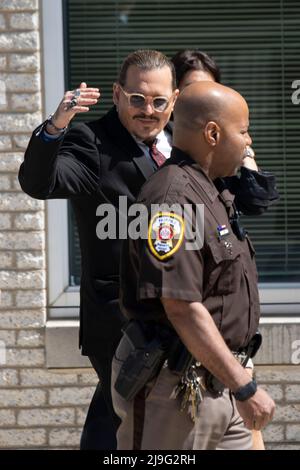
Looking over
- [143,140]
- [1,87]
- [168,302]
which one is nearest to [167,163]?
[168,302]

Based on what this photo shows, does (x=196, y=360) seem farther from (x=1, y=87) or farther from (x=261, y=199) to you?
(x=1, y=87)

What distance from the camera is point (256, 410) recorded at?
3.03 meters

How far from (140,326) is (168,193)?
410 mm

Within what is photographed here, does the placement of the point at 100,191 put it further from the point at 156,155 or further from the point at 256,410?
the point at 256,410

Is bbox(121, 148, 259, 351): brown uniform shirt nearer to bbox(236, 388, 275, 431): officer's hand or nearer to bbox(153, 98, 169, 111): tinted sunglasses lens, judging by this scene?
bbox(236, 388, 275, 431): officer's hand

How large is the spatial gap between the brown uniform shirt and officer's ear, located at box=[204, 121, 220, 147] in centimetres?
8

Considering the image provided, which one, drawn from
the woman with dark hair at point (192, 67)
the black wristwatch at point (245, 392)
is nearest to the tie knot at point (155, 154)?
the woman with dark hair at point (192, 67)

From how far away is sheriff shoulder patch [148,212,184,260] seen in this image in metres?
3.06

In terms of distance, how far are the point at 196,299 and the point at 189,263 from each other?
0.11 metres

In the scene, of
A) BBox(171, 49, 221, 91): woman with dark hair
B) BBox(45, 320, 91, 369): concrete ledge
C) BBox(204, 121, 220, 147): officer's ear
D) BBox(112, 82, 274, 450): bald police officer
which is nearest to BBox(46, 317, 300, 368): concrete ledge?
BBox(45, 320, 91, 369): concrete ledge

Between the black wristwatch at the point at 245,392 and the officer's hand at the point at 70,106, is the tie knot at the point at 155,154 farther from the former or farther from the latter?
the black wristwatch at the point at 245,392

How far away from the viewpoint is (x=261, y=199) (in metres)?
3.97

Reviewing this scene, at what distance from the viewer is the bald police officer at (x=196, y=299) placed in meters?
3.03

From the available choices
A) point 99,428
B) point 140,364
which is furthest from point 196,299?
point 99,428
